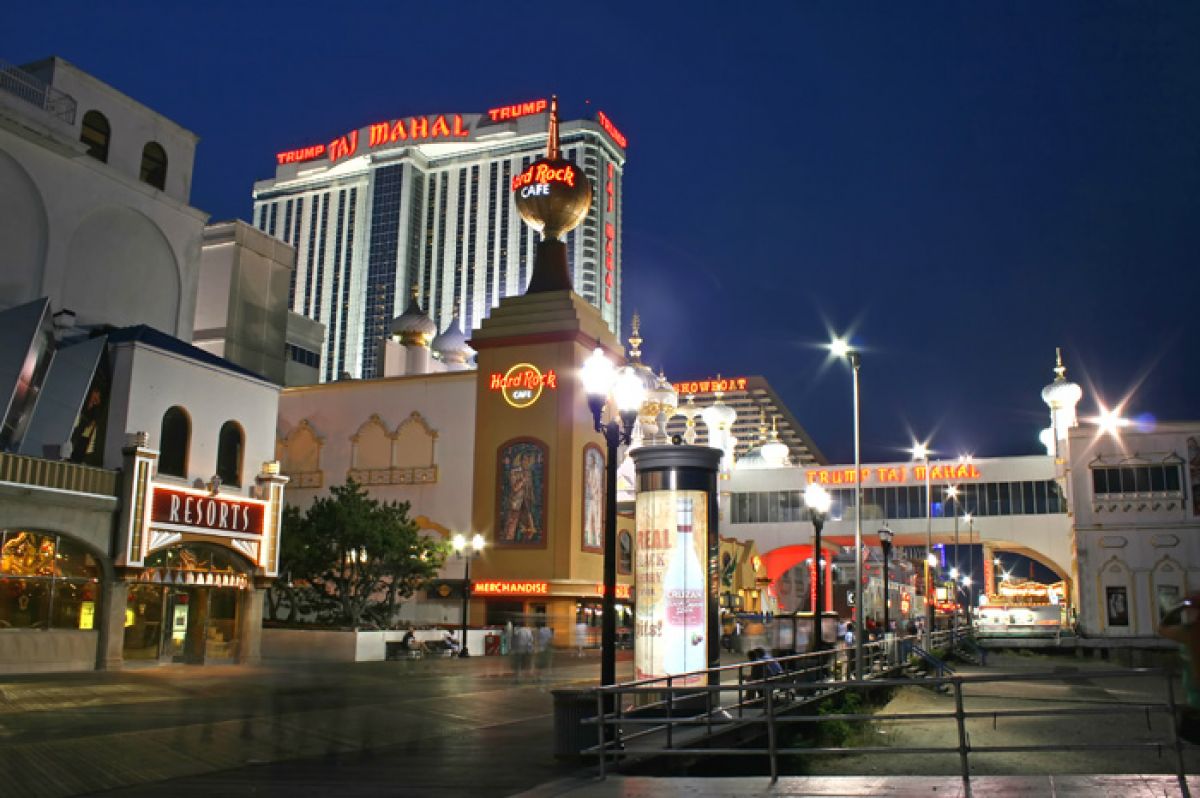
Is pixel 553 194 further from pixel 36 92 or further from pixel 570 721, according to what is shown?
pixel 570 721

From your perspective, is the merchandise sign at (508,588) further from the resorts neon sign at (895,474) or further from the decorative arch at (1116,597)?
the resorts neon sign at (895,474)

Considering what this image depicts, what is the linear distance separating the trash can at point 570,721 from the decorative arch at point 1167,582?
47.9 meters

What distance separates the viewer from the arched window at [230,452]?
1332 inches

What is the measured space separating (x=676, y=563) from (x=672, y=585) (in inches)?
15.4

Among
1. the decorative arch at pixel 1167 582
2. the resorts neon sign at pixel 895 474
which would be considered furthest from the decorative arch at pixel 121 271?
the resorts neon sign at pixel 895 474

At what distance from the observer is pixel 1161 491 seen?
178 ft

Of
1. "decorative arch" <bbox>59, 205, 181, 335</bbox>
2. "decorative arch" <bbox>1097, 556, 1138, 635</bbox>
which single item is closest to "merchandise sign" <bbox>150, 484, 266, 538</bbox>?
"decorative arch" <bbox>59, 205, 181, 335</bbox>

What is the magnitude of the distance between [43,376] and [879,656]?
83.9ft

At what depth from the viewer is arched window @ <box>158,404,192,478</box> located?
3169 centimetres

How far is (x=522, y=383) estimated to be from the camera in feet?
181

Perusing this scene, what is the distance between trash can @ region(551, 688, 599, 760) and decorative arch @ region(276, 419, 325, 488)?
4821 cm

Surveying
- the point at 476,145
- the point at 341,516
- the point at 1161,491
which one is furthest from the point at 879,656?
the point at 476,145

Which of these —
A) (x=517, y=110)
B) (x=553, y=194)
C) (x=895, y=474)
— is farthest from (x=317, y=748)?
(x=517, y=110)

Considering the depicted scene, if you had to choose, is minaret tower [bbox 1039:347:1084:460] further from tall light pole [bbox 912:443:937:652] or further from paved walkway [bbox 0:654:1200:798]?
paved walkway [bbox 0:654:1200:798]
